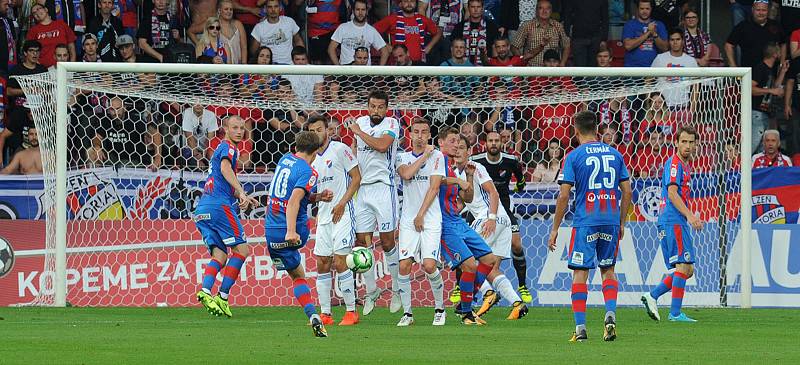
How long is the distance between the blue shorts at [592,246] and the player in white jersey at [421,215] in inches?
92.7

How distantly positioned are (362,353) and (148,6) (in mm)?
11794

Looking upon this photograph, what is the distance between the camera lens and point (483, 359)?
9.13 metres

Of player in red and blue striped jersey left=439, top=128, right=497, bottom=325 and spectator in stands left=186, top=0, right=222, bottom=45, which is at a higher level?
spectator in stands left=186, top=0, right=222, bottom=45

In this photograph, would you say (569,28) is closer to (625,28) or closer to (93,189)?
(625,28)

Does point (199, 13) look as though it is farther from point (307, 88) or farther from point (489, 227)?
point (489, 227)

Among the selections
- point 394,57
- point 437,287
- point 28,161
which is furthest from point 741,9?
point 28,161

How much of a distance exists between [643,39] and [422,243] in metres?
9.18

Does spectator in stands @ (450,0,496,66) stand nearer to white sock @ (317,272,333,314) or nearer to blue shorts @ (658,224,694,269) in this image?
blue shorts @ (658,224,694,269)

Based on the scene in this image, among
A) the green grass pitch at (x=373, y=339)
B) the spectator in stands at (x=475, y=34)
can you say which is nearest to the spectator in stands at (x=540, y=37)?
the spectator in stands at (x=475, y=34)

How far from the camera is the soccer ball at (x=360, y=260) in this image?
12.3m

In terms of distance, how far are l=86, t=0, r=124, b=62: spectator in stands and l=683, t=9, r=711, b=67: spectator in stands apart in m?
8.84

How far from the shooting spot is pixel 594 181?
10.9m

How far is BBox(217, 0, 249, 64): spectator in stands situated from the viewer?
19938mm

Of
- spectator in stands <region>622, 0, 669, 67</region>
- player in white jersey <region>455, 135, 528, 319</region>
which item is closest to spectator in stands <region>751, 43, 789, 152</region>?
spectator in stands <region>622, 0, 669, 67</region>
